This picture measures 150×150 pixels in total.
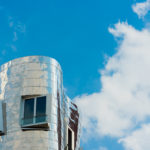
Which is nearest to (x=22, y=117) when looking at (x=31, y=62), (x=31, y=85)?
(x=31, y=85)

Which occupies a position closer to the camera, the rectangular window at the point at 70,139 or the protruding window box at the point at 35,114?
the protruding window box at the point at 35,114

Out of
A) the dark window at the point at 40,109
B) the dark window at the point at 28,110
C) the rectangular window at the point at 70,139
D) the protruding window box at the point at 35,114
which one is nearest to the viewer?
the protruding window box at the point at 35,114

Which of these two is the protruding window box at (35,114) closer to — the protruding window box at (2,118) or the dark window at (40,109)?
the dark window at (40,109)

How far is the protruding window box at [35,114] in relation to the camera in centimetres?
3025

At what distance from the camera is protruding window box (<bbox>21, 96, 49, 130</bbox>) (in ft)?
99.2

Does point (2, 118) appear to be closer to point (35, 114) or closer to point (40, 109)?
point (35, 114)

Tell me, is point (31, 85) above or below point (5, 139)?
above

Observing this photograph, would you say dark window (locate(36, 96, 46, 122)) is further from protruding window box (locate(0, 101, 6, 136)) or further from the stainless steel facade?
protruding window box (locate(0, 101, 6, 136))

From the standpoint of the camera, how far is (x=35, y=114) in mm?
30562

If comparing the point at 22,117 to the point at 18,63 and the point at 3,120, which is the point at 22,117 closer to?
the point at 3,120

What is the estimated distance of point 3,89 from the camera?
3275 centimetres

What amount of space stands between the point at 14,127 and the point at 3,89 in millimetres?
4333

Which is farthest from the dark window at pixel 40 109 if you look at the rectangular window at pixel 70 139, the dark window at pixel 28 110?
the rectangular window at pixel 70 139

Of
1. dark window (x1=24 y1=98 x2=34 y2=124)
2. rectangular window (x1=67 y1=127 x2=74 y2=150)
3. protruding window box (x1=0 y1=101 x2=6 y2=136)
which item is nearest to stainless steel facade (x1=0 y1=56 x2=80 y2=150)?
protruding window box (x1=0 y1=101 x2=6 y2=136)
